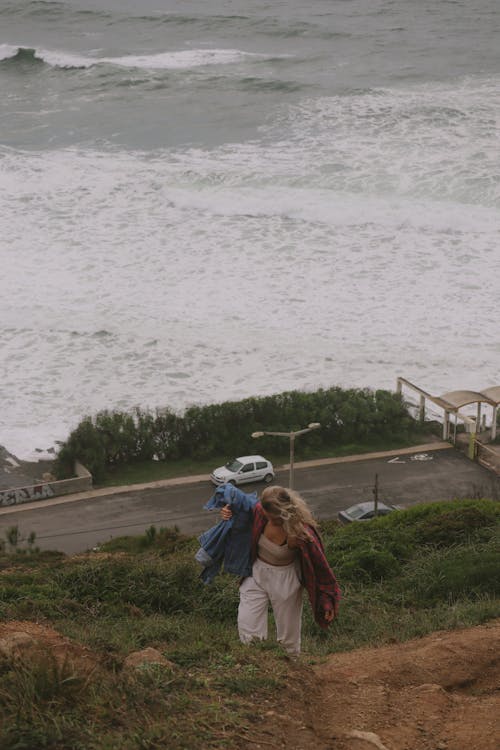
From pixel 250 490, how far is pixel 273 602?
18.6 metres

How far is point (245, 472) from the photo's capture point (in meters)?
27.1

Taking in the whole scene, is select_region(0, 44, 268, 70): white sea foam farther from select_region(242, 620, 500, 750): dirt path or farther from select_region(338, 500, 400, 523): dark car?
select_region(242, 620, 500, 750): dirt path

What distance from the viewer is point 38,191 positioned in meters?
54.2

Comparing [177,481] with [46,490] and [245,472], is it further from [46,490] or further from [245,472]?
[46,490]

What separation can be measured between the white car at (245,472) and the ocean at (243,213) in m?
5.02

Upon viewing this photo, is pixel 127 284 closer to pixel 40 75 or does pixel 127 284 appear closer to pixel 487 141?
pixel 487 141

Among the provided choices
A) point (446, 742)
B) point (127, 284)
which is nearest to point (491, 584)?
point (446, 742)

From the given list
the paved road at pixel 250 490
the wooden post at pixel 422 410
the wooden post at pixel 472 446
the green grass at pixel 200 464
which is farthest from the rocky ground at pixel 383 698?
the wooden post at pixel 422 410

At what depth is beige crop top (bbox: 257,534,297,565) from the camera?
27.3ft

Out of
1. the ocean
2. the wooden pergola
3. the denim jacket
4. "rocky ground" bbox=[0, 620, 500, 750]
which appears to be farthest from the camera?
the ocean

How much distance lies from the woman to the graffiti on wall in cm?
1857

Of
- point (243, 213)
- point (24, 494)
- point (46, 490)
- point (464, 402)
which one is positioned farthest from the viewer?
point (243, 213)

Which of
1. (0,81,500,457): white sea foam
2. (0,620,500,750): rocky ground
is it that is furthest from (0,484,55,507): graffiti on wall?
(0,620,500,750): rocky ground

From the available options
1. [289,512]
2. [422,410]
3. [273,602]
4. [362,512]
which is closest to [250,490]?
[362,512]
